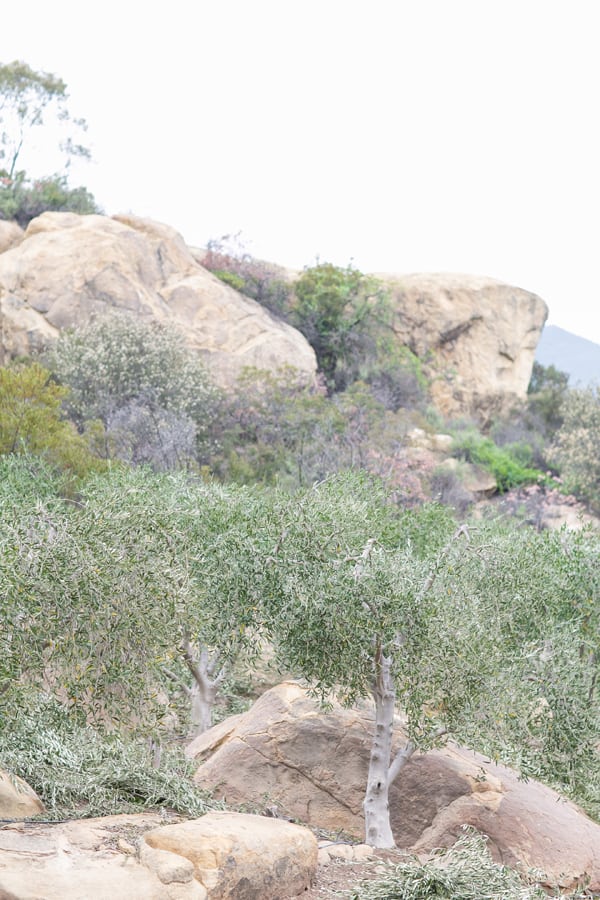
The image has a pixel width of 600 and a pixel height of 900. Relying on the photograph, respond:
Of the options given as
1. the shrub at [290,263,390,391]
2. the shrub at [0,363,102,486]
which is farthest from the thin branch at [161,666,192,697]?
the shrub at [290,263,390,391]

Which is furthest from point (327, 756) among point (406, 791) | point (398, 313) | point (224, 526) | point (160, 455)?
Answer: point (398, 313)

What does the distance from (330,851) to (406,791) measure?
115 inches

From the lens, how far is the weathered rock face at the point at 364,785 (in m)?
12.9

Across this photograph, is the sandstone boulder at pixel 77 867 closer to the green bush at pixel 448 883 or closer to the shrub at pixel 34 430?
the green bush at pixel 448 883

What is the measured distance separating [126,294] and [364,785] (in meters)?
26.8

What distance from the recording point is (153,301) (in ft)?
125

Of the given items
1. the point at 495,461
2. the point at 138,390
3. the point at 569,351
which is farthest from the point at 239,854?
the point at 569,351

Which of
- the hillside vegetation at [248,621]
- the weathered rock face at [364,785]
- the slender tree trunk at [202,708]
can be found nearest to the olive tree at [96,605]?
the hillside vegetation at [248,621]

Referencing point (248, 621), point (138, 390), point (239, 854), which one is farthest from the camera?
point (138, 390)

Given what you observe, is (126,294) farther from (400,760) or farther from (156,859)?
(156,859)

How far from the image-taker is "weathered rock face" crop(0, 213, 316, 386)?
119 ft

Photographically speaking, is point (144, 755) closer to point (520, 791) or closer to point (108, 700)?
point (108, 700)

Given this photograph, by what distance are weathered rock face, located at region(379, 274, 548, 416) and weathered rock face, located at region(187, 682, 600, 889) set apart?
111ft

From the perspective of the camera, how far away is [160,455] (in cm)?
2764
